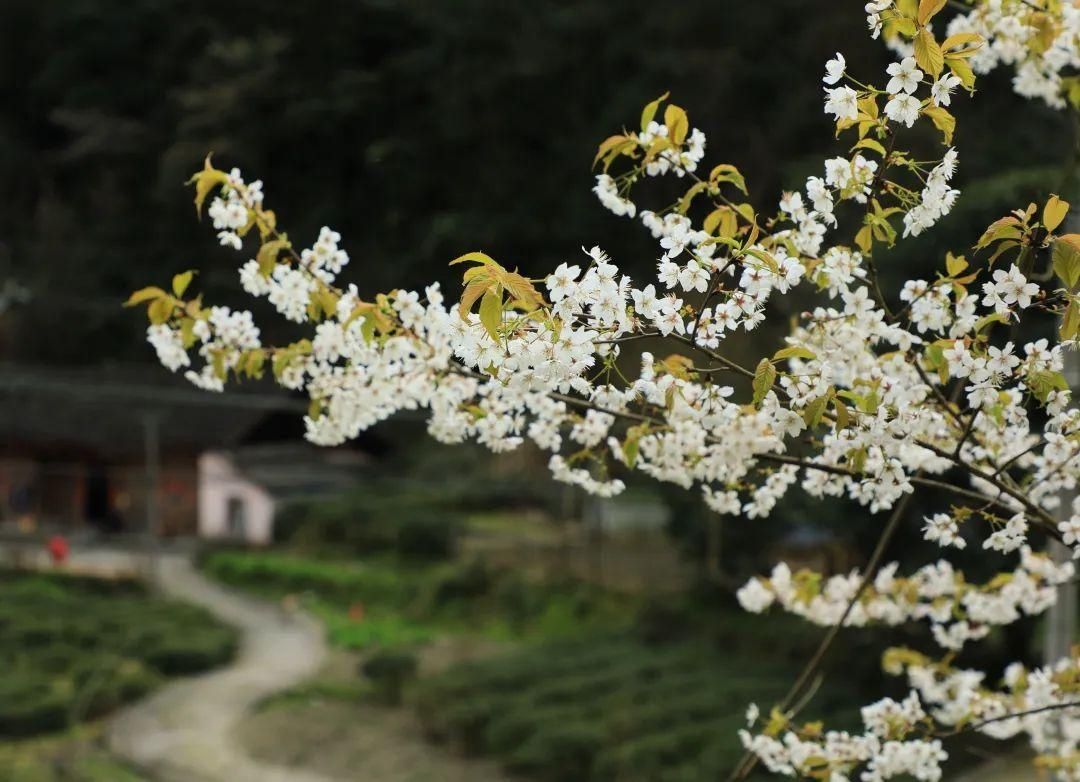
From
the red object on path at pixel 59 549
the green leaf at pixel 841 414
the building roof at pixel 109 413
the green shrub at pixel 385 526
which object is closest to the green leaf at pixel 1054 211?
the green leaf at pixel 841 414

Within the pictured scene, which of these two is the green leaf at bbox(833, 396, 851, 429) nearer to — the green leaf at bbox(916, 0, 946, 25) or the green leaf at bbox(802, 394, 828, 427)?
the green leaf at bbox(802, 394, 828, 427)

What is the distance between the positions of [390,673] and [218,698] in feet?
2.87

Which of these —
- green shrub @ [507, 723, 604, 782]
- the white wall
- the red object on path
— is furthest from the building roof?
green shrub @ [507, 723, 604, 782]

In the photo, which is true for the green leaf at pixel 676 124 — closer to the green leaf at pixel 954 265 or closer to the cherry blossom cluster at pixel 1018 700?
the green leaf at pixel 954 265

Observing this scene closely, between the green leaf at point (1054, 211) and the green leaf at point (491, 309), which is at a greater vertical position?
the green leaf at point (1054, 211)

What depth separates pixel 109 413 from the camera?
7.77 m

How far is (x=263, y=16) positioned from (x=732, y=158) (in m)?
2.90

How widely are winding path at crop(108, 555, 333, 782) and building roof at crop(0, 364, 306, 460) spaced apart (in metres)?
0.87

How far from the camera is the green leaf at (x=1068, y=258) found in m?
1.18

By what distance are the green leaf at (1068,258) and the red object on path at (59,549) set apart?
7.38m

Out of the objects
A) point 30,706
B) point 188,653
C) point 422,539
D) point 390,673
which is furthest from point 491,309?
point 422,539

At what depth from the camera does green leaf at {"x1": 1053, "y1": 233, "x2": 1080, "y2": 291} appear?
46.4 inches

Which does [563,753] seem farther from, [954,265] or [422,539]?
→ [422,539]

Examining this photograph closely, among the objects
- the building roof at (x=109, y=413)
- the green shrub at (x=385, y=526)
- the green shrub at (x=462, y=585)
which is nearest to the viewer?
the building roof at (x=109, y=413)
